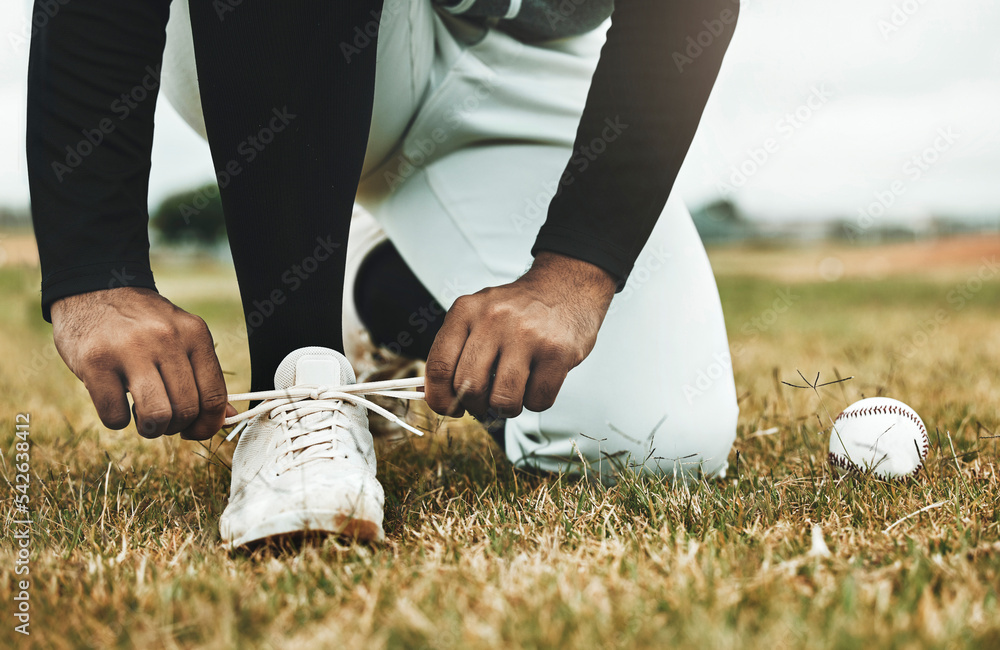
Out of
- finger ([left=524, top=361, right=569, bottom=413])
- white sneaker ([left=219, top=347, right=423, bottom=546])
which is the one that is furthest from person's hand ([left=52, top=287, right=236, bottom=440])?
finger ([left=524, top=361, right=569, bottom=413])

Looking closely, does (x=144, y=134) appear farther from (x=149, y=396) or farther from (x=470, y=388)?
(x=470, y=388)

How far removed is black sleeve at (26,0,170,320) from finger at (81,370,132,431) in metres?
0.14

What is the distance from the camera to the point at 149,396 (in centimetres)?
105

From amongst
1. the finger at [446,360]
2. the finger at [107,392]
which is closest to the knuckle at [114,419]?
the finger at [107,392]

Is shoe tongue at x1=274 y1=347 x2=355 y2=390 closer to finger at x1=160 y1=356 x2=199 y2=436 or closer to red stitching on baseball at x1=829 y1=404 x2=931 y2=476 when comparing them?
finger at x1=160 y1=356 x2=199 y2=436

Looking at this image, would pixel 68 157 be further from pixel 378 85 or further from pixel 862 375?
pixel 862 375

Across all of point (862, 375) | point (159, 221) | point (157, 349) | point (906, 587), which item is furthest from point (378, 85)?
point (159, 221)

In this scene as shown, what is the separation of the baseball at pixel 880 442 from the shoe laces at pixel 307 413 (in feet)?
2.80

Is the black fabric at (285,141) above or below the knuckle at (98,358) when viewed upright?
above

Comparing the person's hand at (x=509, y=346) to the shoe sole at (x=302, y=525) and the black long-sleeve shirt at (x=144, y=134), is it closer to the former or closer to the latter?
the black long-sleeve shirt at (x=144, y=134)

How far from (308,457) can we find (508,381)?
0.33 m

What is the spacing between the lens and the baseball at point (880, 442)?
1.43 meters

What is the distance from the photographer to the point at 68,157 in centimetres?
117

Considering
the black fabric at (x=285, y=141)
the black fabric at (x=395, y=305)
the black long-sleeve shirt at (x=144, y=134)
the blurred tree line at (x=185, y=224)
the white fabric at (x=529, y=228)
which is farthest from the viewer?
the blurred tree line at (x=185, y=224)
